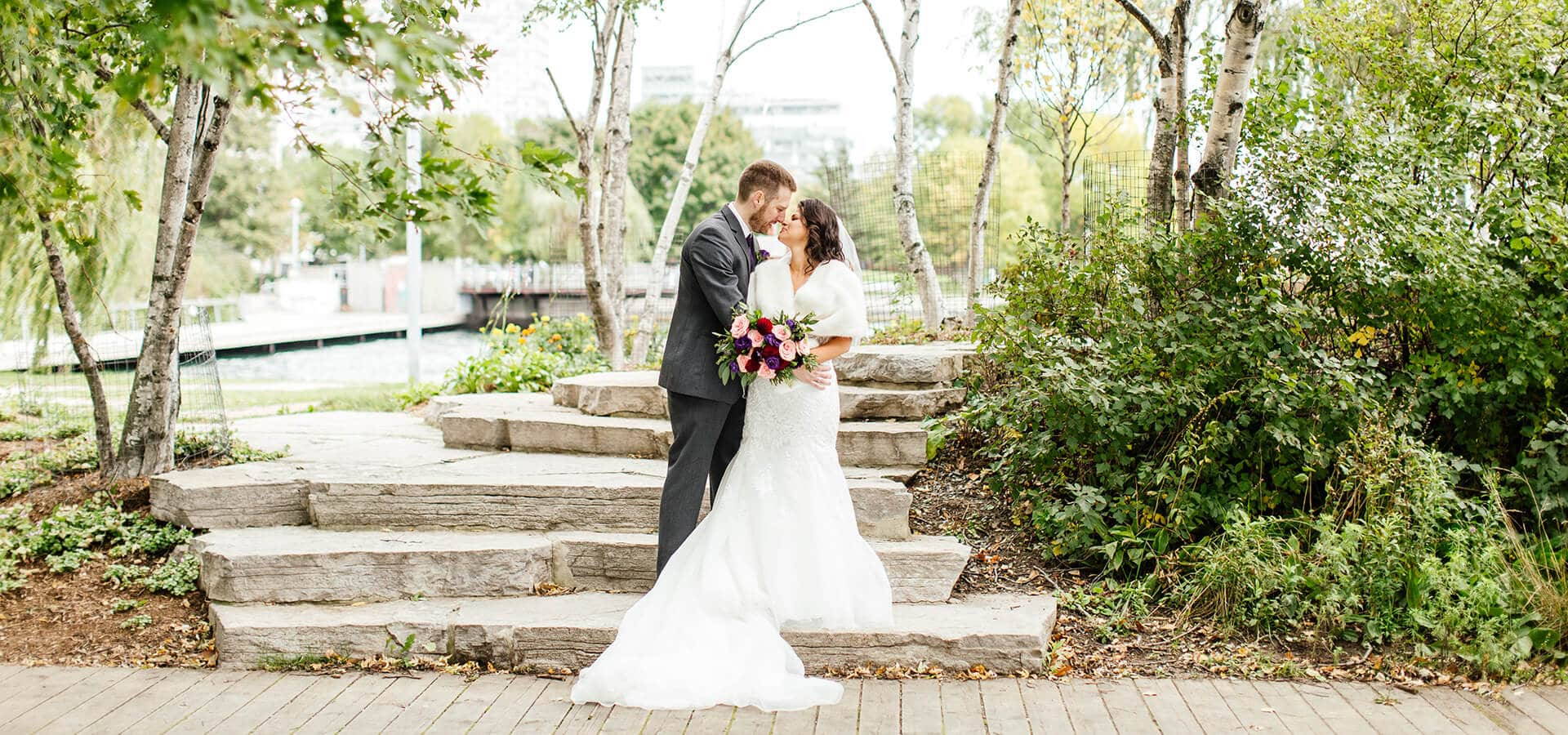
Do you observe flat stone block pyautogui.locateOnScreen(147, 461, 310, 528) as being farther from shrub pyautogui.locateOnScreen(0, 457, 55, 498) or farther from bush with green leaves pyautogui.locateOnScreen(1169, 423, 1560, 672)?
bush with green leaves pyautogui.locateOnScreen(1169, 423, 1560, 672)

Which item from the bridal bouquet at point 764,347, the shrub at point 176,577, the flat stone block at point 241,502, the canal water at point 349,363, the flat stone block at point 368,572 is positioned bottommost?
the canal water at point 349,363

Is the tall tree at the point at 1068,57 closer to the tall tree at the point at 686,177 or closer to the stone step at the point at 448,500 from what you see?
the tall tree at the point at 686,177

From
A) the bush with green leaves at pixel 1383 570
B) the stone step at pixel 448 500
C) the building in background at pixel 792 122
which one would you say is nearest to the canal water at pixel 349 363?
the stone step at pixel 448 500

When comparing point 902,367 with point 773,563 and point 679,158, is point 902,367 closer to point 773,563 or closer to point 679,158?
point 773,563

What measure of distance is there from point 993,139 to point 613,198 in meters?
3.88

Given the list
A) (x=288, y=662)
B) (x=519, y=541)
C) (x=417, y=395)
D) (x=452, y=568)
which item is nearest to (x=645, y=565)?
(x=519, y=541)

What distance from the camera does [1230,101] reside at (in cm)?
589

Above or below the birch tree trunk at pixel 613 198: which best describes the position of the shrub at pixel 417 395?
below

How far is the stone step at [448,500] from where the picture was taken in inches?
205

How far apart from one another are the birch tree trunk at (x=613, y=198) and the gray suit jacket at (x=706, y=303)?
5.50 metres

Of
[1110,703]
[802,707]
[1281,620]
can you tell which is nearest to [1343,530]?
[1281,620]

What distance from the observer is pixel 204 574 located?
494 centimetres

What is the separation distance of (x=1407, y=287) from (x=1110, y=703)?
2.77 meters

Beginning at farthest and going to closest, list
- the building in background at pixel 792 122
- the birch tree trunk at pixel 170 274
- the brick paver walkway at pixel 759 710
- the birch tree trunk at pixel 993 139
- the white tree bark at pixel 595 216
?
the building in background at pixel 792 122 → the white tree bark at pixel 595 216 → the birch tree trunk at pixel 993 139 → the birch tree trunk at pixel 170 274 → the brick paver walkway at pixel 759 710
